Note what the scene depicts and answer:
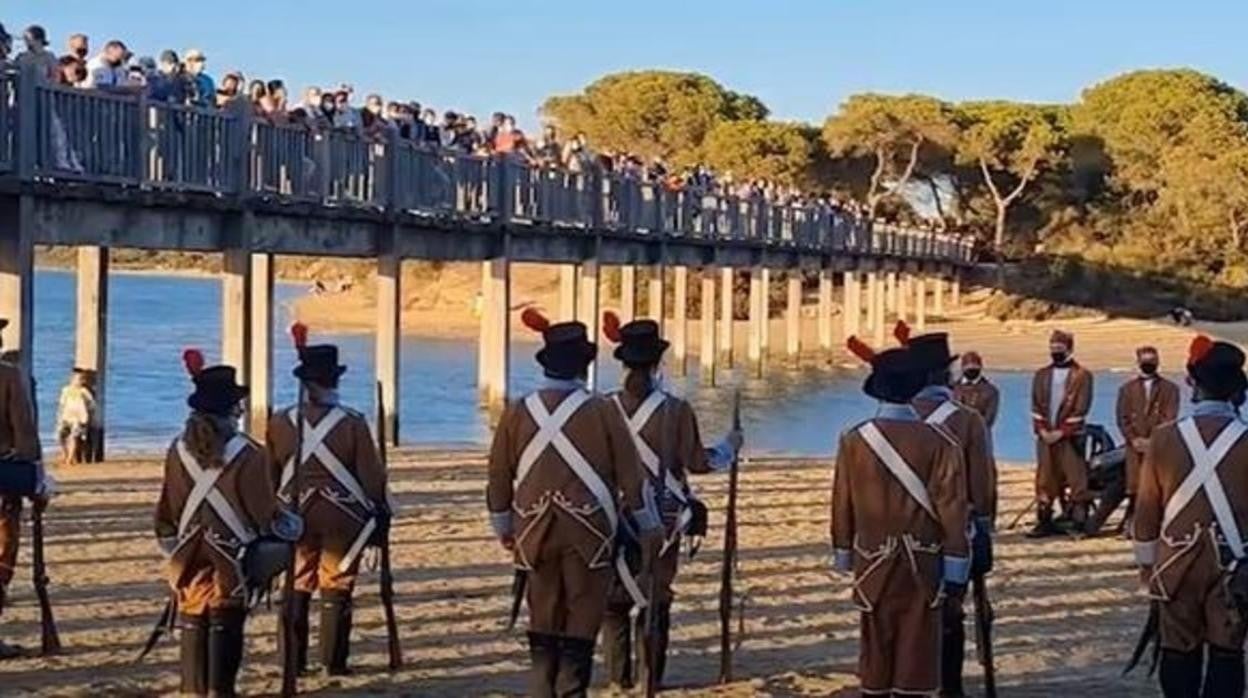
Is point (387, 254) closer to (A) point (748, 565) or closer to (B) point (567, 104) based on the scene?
(A) point (748, 565)

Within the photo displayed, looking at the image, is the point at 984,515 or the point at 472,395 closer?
the point at 984,515

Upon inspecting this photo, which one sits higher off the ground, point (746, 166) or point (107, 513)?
point (746, 166)

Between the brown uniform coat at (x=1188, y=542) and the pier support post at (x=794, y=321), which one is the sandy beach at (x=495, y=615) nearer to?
the brown uniform coat at (x=1188, y=542)

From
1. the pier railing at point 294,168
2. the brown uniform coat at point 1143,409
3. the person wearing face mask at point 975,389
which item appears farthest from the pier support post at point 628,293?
the brown uniform coat at point 1143,409

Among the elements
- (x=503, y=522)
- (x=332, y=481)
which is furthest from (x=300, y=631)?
(x=503, y=522)

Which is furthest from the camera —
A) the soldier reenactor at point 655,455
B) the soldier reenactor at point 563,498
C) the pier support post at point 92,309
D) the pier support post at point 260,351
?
the pier support post at point 92,309

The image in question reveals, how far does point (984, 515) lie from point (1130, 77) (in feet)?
309

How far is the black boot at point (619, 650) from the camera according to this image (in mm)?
10461

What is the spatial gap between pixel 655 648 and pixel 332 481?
5.39ft

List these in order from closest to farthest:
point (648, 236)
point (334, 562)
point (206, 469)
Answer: point (206, 469), point (334, 562), point (648, 236)

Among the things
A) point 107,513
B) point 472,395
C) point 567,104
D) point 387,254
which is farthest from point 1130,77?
point 107,513

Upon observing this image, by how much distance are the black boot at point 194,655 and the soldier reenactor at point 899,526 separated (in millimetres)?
2791

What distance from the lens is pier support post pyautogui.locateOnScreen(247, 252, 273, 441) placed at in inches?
952

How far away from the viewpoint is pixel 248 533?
930cm
